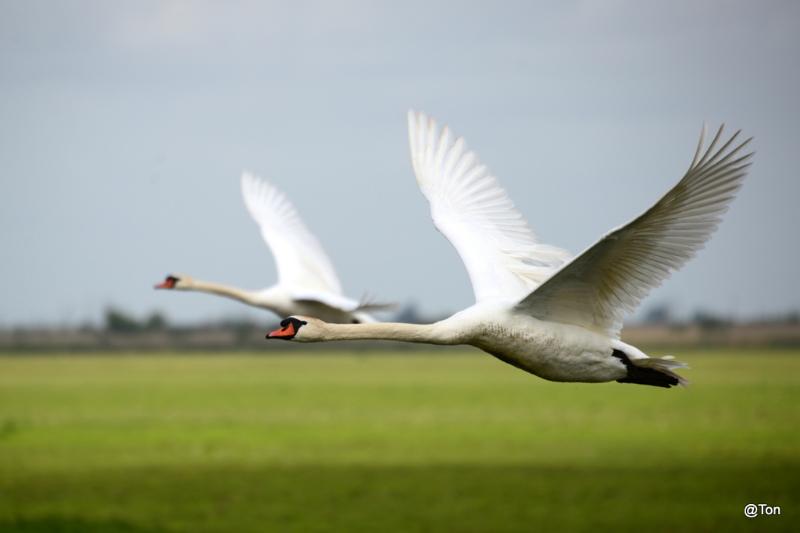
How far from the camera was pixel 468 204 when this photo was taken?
11.8 meters

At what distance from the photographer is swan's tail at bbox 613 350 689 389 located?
9.27 m

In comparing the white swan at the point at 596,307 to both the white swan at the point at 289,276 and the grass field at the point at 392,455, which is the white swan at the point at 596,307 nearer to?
the white swan at the point at 289,276

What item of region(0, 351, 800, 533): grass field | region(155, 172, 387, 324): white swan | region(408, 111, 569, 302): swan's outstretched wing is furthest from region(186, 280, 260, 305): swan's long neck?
region(0, 351, 800, 533): grass field

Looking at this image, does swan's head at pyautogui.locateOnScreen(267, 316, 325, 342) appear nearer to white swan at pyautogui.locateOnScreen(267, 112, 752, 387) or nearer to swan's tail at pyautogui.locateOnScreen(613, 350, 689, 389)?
white swan at pyautogui.locateOnScreen(267, 112, 752, 387)

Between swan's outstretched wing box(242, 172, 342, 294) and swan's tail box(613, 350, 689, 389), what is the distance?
9.29 metres

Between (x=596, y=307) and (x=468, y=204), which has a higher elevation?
(x=468, y=204)

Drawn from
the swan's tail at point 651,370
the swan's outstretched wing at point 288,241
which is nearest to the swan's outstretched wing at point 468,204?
the swan's tail at point 651,370

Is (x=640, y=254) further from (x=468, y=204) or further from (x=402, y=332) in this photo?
(x=468, y=204)

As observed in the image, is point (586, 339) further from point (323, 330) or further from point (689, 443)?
point (689, 443)

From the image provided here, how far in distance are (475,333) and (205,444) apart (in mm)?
61621

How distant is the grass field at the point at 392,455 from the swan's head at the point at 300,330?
23.2m

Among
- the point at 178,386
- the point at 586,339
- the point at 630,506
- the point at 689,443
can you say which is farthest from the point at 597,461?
the point at 178,386

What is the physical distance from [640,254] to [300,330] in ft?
7.50

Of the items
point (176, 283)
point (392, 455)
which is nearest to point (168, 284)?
point (176, 283)
